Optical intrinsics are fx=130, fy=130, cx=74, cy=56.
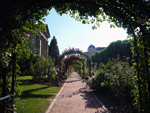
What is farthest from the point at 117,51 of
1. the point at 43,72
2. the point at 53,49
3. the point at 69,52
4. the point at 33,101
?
the point at 53,49

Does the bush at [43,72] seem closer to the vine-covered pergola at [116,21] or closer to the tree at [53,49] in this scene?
the vine-covered pergola at [116,21]

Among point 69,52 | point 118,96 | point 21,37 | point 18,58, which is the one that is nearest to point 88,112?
point 118,96

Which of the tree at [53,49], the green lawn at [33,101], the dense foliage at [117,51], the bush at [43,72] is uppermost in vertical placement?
the tree at [53,49]

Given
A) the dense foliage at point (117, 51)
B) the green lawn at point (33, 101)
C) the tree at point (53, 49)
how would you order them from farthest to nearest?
1. the tree at point (53, 49)
2. the dense foliage at point (117, 51)
3. the green lawn at point (33, 101)

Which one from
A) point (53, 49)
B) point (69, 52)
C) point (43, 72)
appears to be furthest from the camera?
point (53, 49)

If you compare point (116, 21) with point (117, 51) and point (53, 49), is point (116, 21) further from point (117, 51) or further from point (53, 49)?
point (53, 49)

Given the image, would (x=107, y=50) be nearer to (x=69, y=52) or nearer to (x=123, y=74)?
(x=69, y=52)

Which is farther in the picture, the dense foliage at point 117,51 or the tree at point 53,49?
the tree at point 53,49

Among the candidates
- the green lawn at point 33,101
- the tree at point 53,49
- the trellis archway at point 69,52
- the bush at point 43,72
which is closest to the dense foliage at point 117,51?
the trellis archway at point 69,52

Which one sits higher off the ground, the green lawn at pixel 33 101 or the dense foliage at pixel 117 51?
the dense foliage at pixel 117 51

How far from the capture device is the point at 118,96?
5.34m

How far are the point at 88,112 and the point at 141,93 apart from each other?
208 centimetres

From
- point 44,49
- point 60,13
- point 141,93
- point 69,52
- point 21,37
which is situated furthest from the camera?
point 44,49

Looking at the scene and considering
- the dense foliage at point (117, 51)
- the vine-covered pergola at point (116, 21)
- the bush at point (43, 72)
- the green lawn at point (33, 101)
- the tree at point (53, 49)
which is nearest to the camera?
the vine-covered pergola at point (116, 21)
